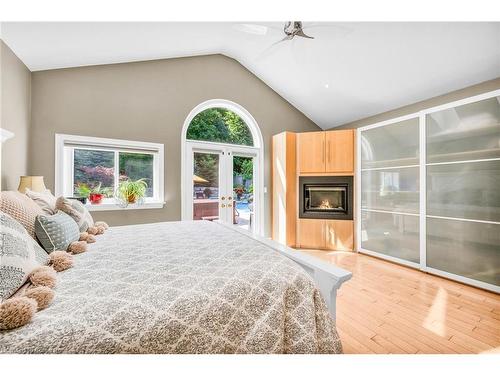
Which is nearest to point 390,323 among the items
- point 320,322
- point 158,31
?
point 320,322

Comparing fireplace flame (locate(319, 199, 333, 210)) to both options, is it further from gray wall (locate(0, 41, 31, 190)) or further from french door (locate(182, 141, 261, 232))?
gray wall (locate(0, 41, 31, 190))

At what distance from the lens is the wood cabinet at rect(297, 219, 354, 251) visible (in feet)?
12.9

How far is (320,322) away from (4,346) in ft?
3.44

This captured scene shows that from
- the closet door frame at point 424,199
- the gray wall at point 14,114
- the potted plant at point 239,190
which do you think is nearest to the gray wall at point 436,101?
the closet door frame at point 424,199

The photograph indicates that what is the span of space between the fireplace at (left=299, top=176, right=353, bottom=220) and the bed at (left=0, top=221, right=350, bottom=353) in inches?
115

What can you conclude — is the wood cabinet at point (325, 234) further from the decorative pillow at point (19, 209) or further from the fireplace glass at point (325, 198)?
the decorative pillow at point (19, 209)

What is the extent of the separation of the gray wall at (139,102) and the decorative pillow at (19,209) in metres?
1.88

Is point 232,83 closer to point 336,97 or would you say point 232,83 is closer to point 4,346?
point 336,97

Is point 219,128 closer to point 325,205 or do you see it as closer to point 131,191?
point 131,191

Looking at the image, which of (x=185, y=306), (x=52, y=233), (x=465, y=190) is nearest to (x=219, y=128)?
(x=52, y=233)

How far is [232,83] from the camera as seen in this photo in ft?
13.3
